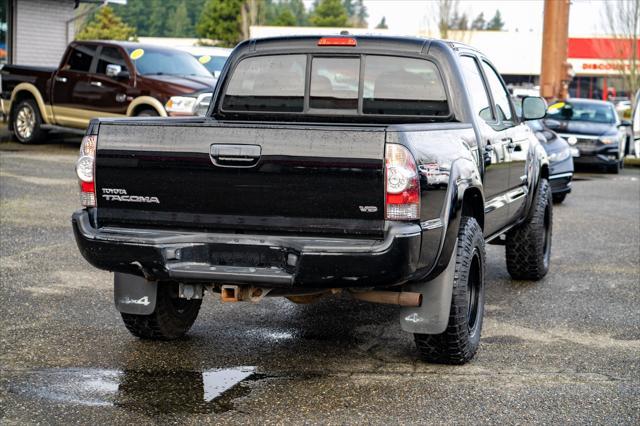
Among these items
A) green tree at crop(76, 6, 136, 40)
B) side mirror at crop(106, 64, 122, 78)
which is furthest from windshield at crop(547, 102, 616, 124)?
green tree at crop(76, 6, 136, 40)

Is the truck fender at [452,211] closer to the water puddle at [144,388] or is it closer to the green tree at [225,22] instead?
the water puddle at [144,388]

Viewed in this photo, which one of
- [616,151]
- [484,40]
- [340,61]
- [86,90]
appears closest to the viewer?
[340,61]

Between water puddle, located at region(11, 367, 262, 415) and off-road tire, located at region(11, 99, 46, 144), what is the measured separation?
47.0ft

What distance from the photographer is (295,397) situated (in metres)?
5.59

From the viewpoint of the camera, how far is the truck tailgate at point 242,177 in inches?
211

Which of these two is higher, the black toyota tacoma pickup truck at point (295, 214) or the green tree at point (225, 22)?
the green tree at point (225, 22)

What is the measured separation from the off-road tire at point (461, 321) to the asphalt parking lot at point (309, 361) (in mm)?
102

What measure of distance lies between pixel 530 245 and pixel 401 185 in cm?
389

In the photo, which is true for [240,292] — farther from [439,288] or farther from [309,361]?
[439,288]

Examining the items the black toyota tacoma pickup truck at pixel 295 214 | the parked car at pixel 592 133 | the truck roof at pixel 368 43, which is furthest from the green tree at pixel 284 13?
the black toyota tacoma pickup truck at pixel 295 214

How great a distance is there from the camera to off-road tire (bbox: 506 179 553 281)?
29.4 ft

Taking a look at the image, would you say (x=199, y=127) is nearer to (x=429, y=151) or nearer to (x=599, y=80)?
(x=429, y=151)

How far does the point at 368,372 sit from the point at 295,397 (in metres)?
0.67

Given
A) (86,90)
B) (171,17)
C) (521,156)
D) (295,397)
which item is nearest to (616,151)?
(86,90)
